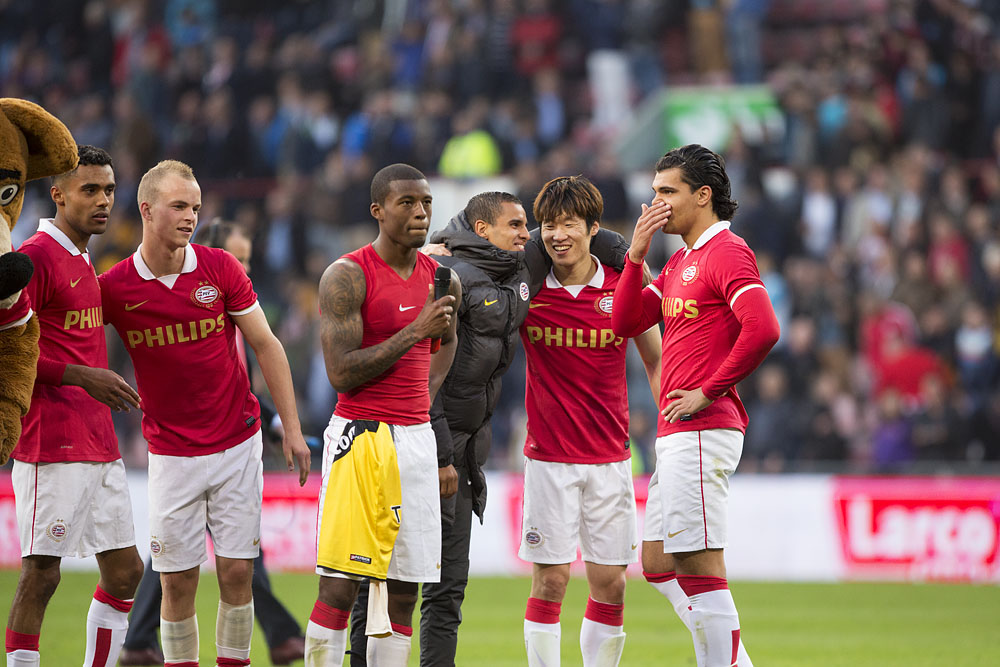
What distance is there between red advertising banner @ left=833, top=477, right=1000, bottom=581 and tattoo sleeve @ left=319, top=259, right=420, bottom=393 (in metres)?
8.44


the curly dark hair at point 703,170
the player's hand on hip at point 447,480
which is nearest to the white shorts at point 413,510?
the player's hand on hip at point 447,480

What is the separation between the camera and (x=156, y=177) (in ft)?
20.9

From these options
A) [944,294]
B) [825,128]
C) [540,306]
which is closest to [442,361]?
[540,306]

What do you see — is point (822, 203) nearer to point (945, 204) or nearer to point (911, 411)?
point (945, 204)

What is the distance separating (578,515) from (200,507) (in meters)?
1.98

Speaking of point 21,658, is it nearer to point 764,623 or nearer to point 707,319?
point 707,319

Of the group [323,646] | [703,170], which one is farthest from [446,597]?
[703,170]

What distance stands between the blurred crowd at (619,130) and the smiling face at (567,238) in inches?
295

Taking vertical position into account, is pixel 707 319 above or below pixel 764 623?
above

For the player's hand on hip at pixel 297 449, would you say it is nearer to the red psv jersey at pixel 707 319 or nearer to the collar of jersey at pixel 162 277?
the collar of jersey at pixel 162 277

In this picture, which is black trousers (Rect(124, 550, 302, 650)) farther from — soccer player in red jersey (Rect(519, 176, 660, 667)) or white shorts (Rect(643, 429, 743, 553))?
white shorts (Rect(643, 429, 743, 553))

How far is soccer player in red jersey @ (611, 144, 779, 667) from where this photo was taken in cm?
597

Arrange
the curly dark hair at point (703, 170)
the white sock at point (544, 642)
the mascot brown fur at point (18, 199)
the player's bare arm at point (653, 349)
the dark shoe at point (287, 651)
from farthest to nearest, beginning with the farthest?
the dark shoe at point (287, 651), the player's bare arm at point (653, 349), the white sock at point (544, 642), the curly dark hair at point (703, 170), the mascot brown fur at point (18, 199)

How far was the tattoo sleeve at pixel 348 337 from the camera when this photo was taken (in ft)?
19.2
